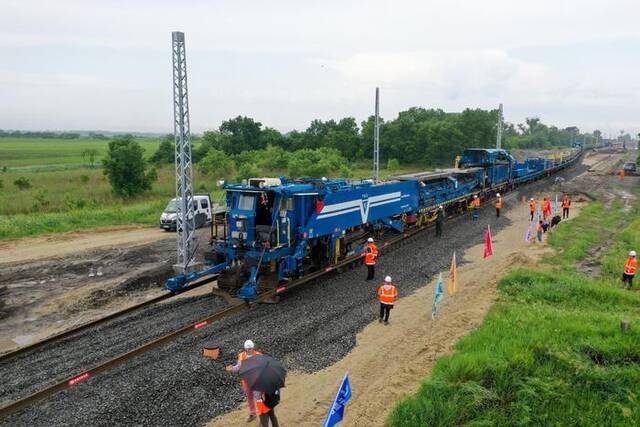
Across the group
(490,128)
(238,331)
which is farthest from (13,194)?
(490,128)

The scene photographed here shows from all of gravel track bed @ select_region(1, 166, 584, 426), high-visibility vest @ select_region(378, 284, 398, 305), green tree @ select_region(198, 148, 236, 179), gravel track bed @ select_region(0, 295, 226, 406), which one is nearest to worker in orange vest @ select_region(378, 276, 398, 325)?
high-visibility vest @ select_region(378, 284, 398, 305)

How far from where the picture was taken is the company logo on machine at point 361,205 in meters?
14.7

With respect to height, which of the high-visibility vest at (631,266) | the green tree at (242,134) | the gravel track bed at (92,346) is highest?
the green tree at (242,134)

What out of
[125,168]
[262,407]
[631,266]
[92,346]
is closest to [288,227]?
[92,346]

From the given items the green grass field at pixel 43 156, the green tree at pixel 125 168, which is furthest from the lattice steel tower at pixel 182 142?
the green grass field at pixel 43 156

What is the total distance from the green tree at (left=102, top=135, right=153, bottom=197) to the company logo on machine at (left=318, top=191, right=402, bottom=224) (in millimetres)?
22291

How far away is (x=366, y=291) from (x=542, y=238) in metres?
10.6

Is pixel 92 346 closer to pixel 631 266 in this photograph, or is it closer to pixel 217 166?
pixel 631 266

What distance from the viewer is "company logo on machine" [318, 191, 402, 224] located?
14674 mm

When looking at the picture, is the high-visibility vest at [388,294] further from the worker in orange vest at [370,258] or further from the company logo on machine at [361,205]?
the company logo on machine at [361,205]

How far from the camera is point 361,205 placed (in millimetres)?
16688

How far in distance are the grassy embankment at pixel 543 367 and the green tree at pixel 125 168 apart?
94.1ft

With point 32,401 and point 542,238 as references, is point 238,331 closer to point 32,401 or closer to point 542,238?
point 32,401

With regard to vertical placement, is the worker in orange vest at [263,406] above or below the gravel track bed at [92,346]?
above
